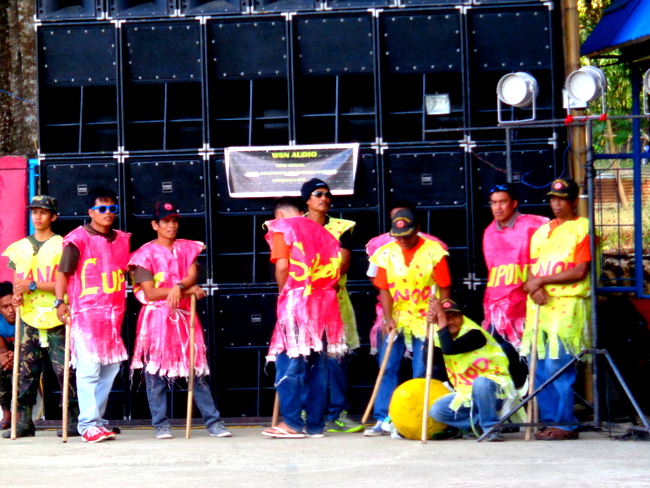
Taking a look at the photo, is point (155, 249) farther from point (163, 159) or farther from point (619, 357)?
point (619, 357)

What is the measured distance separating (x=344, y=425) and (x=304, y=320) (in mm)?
1175

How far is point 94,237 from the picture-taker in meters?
8.99

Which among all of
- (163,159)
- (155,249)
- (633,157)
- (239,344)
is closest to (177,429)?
(239,344)

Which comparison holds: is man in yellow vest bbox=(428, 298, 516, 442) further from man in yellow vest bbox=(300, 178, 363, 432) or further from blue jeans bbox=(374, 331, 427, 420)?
man in yellow vest bbox=(300, 178, 363, 432)

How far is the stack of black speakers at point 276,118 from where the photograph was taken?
32.6ft

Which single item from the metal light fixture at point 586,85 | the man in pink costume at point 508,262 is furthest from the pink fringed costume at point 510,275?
the metal light fixture at point 586,85

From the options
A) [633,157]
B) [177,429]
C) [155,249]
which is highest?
[633,157]

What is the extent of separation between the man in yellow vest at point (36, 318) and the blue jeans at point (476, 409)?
3.01 meters

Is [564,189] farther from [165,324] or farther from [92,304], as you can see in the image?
[92,304]

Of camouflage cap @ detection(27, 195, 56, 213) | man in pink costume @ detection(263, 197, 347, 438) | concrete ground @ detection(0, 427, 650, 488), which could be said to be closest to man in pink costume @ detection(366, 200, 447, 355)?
man in pink costume @ detection(263, 197, 347, 438)

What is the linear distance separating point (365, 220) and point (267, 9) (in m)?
2.04

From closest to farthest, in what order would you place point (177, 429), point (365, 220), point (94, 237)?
point (94, 237) < point (177, 429) < point (365, 220)

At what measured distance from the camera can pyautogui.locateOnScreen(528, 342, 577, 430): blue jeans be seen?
27.8ft

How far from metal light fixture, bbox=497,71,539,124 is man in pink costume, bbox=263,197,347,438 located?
71.6 inches
